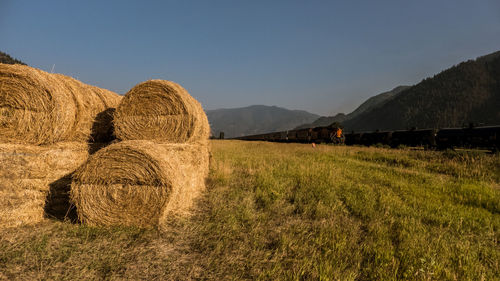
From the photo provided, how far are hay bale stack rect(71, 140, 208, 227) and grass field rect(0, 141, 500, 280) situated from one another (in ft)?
0.90

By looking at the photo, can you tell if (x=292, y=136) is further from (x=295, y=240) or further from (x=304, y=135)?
(x=295, y=240)

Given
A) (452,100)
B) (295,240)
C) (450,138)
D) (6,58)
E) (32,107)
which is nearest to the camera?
(295,240)

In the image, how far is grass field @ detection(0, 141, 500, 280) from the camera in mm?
2482

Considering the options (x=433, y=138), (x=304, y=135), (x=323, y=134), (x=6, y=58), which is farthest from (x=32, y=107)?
(x=6, y=58)

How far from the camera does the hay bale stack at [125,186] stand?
370cm

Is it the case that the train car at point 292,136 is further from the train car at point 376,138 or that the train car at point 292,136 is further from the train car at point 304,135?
the train car at point 376,138

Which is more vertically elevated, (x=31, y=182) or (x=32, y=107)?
(x=32, y=107)

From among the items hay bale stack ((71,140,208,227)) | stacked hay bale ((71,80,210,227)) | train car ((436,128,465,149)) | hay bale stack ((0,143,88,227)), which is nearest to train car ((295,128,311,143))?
train car ((436,128,465,149))

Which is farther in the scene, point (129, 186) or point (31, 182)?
point (31, 182)

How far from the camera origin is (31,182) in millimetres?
3887

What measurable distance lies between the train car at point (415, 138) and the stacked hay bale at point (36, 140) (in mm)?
14554

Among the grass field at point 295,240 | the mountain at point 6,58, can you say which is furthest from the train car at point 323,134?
the mountain at point 6,58

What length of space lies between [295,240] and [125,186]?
3.00m

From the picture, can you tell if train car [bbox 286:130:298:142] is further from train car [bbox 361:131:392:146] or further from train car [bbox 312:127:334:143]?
train car [bbox 361:131:392:146]
